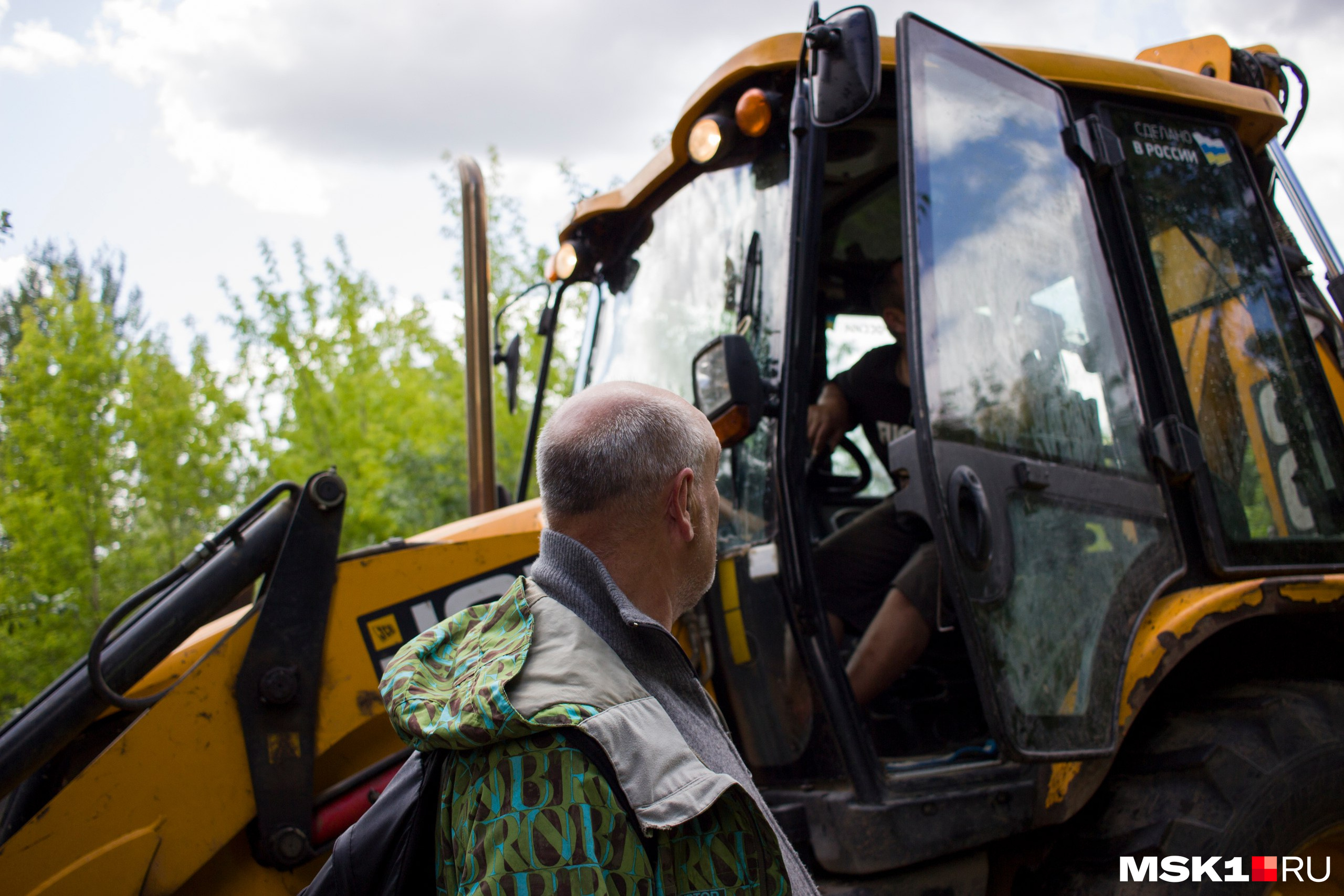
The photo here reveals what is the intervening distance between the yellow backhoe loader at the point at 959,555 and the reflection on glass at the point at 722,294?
0.04 feet

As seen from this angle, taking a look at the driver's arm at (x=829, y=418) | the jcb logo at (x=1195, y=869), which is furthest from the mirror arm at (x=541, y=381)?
the jcb logo at (x=1195, y=869)

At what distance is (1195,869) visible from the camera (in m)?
2.23

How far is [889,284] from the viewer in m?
3.41

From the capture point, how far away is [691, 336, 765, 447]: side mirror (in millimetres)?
2281

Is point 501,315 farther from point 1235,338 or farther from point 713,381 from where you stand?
point 1235,338

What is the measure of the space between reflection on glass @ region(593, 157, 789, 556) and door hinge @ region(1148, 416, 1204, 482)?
1073 mm

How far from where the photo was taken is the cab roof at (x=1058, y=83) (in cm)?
254

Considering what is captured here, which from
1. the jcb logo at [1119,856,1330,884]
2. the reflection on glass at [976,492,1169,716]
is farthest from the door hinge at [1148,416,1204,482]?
the jcb logo at [1119,856,1330,884]

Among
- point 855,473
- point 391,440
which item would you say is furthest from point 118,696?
point 391,440

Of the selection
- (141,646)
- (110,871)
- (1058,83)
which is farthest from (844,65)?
(110,871)

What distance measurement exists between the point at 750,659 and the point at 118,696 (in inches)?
59.0

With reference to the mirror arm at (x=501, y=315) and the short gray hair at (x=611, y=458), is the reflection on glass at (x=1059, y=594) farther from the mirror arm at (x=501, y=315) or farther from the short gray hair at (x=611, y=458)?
the mirror arm at (x=501, y=315)

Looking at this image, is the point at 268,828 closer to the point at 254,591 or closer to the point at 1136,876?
the point at 254,591

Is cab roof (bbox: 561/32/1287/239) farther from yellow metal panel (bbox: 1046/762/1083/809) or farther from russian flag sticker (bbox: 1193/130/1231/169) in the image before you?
yellow metal panel (bbox: 1046/762/1083/809)
